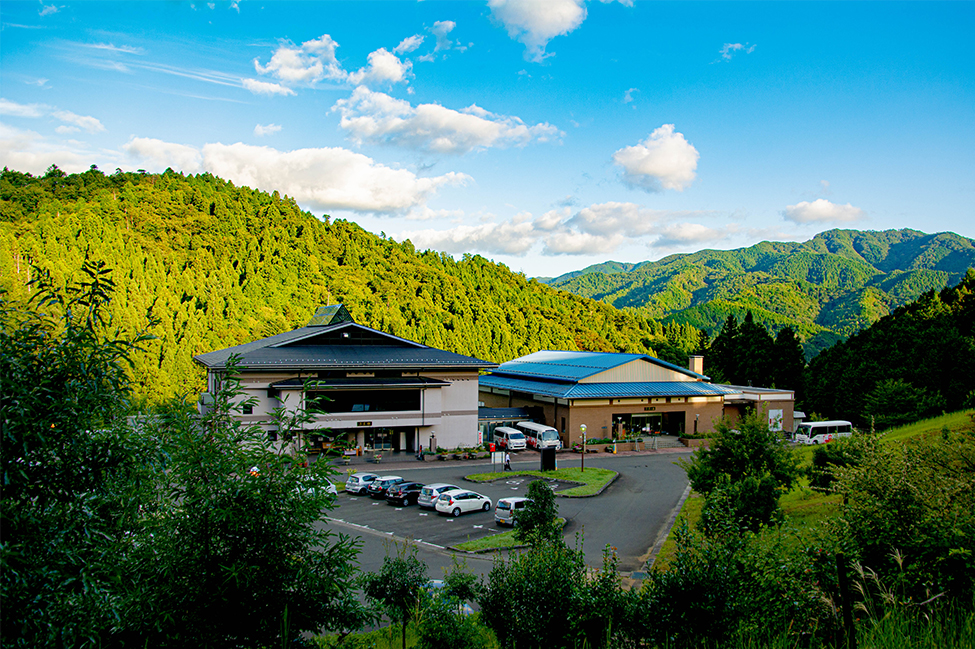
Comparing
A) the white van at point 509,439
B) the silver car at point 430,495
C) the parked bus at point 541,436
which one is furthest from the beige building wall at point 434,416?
the silver car at point 430,495

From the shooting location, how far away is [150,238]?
63.7m

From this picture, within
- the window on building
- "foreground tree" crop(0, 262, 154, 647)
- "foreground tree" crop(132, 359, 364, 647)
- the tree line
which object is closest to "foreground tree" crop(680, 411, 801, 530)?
"foreground tree" crop(132, 359, 364, 647)

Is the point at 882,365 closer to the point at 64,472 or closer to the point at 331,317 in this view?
the point at 331,317

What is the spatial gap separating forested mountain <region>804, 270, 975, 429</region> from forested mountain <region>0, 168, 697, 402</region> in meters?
25.6

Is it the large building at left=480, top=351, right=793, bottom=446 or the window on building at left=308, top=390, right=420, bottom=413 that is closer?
the window on building at left=308, top=390, right=420, bottom=413

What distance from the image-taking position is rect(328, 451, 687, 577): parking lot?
16.3m

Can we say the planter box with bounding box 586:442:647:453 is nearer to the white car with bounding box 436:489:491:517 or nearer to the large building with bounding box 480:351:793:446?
the large building with bounding box 480:351:793:446

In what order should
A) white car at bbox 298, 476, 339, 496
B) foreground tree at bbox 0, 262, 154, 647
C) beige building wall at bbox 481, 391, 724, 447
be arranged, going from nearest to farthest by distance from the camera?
1. foreground tree at bbox 0, 262, 154, 647
2. white car at bbox 298, 476, 339, 496
3. beige building wall at bbox 481, 391, 724, 447

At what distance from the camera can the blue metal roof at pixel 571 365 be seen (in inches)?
1553

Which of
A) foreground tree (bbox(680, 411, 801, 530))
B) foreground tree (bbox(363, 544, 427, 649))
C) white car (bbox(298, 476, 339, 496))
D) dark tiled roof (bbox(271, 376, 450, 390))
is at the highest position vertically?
dark tiled roof (bbox(271, 376, 450, 390))

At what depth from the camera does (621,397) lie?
122 feet

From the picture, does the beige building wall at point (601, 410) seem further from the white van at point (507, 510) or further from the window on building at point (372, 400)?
the white van at point (507, 510)

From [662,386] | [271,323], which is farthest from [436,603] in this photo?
[271,323]

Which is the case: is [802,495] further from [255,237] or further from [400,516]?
[255,237]
